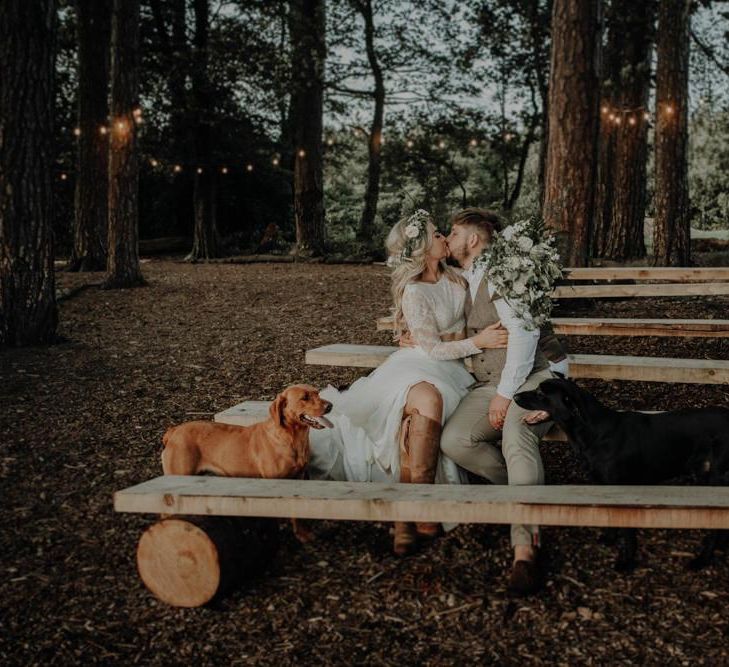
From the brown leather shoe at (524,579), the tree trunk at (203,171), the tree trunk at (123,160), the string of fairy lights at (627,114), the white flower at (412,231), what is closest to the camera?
the brown leather shoe at (524,579)

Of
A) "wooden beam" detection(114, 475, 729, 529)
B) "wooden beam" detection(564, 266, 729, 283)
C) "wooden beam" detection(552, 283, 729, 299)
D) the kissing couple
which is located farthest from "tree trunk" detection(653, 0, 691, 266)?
"wooden beam" detection(114, 475, 729, 529)

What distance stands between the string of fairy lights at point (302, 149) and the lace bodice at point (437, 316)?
31.4ft

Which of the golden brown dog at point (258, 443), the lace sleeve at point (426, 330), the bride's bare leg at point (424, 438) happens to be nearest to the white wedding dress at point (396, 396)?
the lace sleeve at point (426, 330)

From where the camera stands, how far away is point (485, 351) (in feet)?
14.0

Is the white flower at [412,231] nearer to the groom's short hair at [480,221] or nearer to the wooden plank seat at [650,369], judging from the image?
the groom's short hair at [480,221]

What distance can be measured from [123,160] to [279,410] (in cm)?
1072

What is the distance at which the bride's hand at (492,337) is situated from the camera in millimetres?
4145

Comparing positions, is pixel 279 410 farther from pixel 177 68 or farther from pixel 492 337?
pixel 177 68

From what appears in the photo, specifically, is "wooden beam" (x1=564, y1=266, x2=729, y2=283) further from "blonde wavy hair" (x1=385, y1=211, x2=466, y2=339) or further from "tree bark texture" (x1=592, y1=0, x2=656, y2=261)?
"tree bark texture" (x1=592, y1=0, x2=656, y2=261)

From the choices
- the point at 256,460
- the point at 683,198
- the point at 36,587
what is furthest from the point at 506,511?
the point at 683,198

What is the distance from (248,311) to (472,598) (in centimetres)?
780

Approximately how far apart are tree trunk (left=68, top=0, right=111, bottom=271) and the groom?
13.9 m

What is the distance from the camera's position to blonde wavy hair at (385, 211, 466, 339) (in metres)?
4.42

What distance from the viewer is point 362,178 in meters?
33.1
